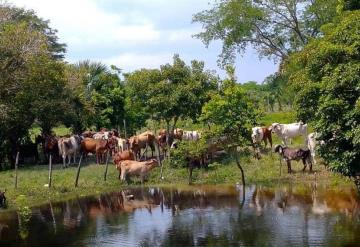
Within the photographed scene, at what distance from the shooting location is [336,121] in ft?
53.5

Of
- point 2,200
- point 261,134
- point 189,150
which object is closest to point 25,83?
point 189,150

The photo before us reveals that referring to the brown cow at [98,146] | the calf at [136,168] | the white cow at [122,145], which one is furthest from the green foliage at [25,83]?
the calf at [136,168]

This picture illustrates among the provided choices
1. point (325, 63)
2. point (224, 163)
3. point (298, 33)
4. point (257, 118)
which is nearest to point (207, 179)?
point (224, 163)

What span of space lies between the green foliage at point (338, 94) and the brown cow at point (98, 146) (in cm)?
1625

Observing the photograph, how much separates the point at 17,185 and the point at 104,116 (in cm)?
1472

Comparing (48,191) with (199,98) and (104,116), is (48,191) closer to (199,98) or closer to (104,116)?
(199,98)

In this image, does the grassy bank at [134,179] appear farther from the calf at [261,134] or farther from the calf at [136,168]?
the calf at [261,134]

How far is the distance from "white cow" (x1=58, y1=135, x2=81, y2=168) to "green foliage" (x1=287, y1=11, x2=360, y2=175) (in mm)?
17085

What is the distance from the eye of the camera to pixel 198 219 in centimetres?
1858

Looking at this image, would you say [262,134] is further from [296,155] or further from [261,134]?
[296,155]

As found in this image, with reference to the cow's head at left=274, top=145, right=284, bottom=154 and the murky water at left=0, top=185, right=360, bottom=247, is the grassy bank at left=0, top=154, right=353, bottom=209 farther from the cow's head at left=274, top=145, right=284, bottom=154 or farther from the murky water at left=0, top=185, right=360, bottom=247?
the murky water at left=0, top=185, right=360, bottom=247

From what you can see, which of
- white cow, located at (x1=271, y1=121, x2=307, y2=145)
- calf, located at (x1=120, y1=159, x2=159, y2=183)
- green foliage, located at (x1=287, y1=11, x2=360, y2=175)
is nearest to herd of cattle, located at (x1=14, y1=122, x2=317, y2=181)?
white cow, located at (x1=271, y1=121, x2=307, y2=145)

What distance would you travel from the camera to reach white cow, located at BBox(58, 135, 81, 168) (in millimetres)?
31438

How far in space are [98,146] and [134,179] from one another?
4.24 m
